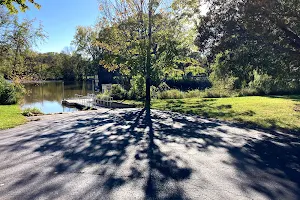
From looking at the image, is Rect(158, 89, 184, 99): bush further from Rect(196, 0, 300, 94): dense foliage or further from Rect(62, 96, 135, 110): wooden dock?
Rect(196, 0, 300, 94): dense foliage

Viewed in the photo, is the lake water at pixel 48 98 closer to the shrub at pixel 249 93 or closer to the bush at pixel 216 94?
the bush at pixel 216 94

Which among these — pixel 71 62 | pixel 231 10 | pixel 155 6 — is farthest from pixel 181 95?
pixel 71 62

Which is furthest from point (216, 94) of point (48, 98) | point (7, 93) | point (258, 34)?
point (48, 98)

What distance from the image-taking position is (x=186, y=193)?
2953 mm

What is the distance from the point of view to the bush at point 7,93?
50.0ft

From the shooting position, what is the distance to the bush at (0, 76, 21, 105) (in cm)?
1523

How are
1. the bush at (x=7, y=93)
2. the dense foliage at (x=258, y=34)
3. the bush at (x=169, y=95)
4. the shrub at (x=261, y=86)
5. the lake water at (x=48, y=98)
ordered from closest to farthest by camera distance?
the dense foliage at (x=258, y=34)
the bush at (x=7, y=93)
the lake water at (x=48, y=98)
the shrub at (x=261, y=86)
the bush at (x=169, y=95)

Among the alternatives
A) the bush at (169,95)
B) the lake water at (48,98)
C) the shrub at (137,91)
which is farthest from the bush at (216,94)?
the lake water at (48,98)

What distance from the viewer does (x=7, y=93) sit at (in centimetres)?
1547

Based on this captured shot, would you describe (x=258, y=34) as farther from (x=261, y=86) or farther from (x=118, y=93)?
(x=118, y=93)

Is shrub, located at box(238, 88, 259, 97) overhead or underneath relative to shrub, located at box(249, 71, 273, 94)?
underneath

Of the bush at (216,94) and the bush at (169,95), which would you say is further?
the bush at (169,95)

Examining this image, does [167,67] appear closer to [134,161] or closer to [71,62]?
[134,161]

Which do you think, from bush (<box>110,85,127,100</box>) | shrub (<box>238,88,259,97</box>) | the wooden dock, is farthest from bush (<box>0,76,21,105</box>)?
shrub (<box>238,88,259,97</box>)
